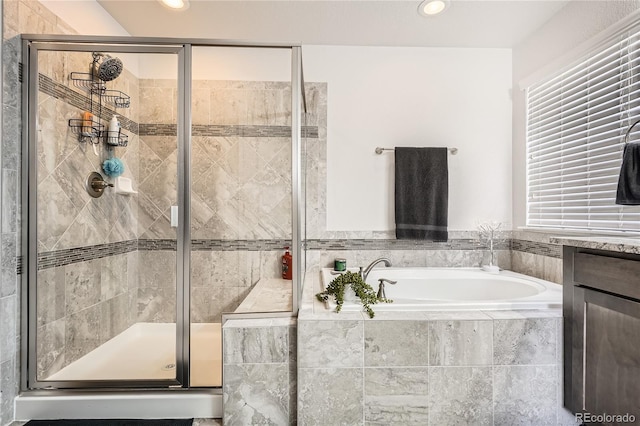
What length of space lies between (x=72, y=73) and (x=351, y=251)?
2129 mm

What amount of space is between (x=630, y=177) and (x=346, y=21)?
6.24 feet

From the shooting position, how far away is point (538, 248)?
2367 mm

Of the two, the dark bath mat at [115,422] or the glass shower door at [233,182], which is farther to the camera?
the glass shower door at [233,182]

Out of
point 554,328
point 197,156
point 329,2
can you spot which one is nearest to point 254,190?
point 197,156

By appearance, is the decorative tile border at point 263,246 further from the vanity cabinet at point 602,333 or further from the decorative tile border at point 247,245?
the vanity cabinet at point 602,333

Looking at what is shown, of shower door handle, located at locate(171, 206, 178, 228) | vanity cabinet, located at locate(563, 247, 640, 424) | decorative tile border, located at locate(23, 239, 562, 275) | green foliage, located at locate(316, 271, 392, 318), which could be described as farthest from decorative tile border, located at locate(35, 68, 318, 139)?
vanity cabinet, located at locate(563, 247, 640, 424)

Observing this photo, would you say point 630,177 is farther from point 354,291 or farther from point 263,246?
point 263,246

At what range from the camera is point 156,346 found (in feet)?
5.81

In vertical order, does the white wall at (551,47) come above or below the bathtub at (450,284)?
above

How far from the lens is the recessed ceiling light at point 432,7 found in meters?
2.02

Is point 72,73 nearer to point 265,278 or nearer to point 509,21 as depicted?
point 265,278

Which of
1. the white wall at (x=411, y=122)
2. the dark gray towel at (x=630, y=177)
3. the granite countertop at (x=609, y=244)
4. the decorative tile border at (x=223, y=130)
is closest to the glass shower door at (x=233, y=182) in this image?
the decorative tile border at (x=223, y=130)

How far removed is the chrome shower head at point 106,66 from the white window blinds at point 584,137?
272 cm

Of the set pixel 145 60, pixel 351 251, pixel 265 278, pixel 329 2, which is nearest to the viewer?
pixel 145 60
